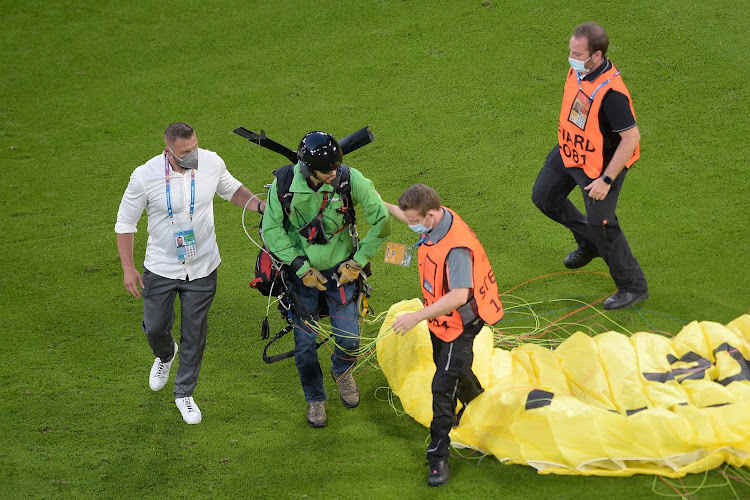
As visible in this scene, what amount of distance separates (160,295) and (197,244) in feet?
1.15

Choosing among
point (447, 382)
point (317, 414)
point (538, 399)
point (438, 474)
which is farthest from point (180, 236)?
point (538, 399)

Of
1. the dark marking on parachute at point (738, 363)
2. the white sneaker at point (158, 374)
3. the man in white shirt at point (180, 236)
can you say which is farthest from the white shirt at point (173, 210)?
the dark marking on parachute at point (738, 363)

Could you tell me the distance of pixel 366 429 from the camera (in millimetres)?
4324

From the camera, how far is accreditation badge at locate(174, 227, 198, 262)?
4148 millimetres

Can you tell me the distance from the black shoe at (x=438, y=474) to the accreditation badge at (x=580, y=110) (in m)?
2.07

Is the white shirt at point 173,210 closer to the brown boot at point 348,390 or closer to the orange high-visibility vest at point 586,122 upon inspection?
the brown boot at point 348,390

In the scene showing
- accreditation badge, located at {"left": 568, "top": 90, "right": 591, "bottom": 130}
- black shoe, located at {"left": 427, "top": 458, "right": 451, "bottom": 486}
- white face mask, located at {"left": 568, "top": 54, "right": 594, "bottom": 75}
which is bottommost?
black shoe, located at {"left": 427, "top": 458, "right": 451, "bottom": 486}

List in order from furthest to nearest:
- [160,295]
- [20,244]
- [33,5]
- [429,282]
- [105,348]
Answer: [33,5], [20,244], [105,348], [160,295], [429,282]

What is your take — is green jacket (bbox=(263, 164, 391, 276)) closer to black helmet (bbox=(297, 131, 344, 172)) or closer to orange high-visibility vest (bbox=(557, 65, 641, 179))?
black helmet (bbox=(297, 131, 344, 172))

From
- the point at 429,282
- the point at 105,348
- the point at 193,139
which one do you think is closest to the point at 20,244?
the point at 105,348

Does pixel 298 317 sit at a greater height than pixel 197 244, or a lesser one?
lesser

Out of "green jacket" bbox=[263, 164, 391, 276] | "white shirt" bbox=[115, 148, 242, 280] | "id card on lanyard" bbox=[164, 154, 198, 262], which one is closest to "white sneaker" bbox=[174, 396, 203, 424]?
"white shirt" bbox=[115, 148, 242, 280]

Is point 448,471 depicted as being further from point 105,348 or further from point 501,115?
point 501,115

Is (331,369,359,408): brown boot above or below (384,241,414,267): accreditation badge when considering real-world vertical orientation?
below
